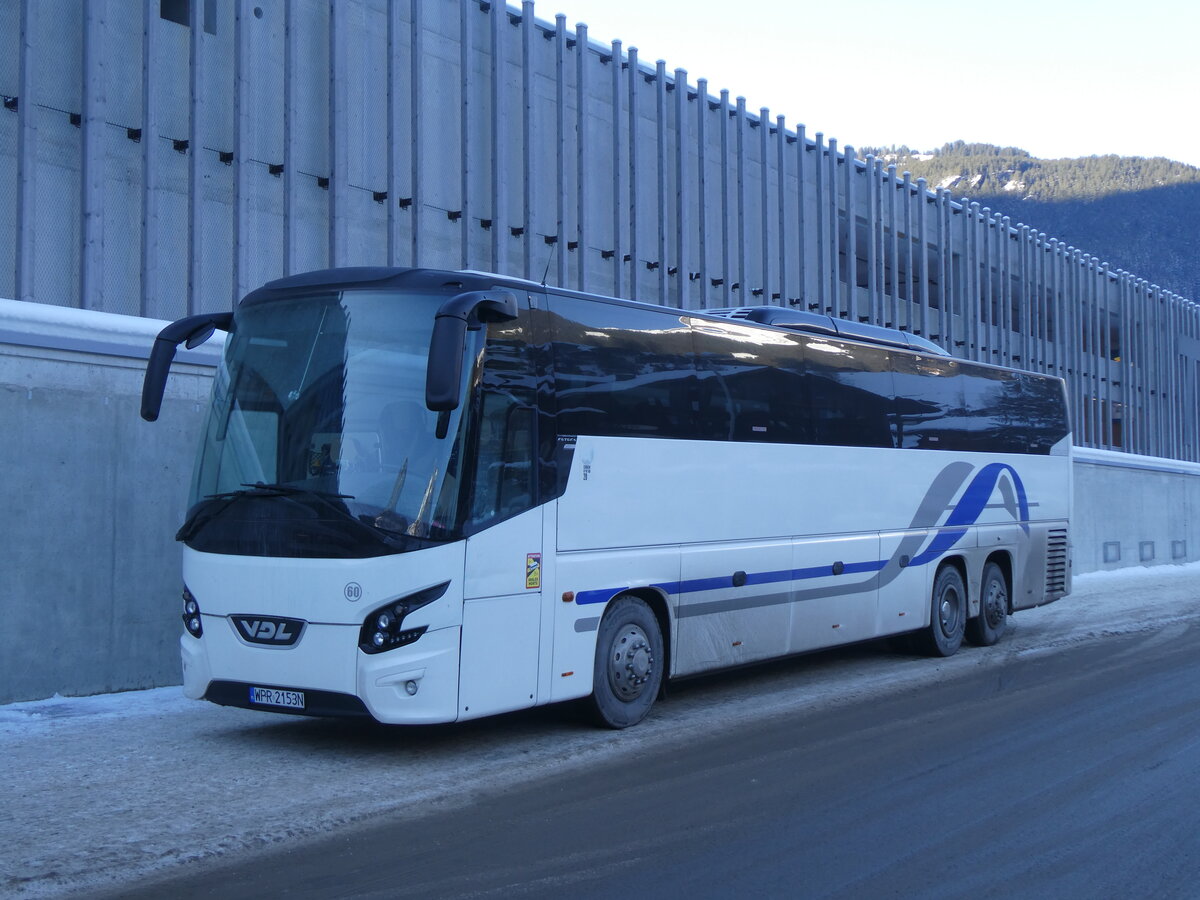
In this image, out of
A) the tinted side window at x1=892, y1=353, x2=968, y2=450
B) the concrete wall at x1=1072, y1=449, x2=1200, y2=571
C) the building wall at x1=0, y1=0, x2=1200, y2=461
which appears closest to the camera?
the tinted side window at x1=892, y1=353, x2=968, y2=450

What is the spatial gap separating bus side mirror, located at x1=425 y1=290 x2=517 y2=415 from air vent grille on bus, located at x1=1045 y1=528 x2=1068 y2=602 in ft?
34.9

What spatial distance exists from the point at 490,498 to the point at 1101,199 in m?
161

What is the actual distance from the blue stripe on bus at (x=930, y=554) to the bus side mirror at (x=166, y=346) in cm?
321

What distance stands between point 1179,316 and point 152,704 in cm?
4452

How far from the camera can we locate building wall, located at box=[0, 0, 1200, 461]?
15.9 metres

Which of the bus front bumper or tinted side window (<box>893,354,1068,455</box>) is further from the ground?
tinted side window (<box>893,354,1068,455</box>)

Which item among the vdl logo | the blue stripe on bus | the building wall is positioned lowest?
the vdl logo

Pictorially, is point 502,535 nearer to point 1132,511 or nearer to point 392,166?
point 392,166

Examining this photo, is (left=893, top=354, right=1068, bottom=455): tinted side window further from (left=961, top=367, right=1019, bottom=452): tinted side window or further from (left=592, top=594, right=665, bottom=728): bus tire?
(left=592, top=594, right=665, bottom=728): bus tire

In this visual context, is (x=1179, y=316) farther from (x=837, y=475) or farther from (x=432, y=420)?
(x=432, y=420)

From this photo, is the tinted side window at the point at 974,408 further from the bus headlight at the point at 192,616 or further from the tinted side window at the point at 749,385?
the bus headlight at the point at 192,616

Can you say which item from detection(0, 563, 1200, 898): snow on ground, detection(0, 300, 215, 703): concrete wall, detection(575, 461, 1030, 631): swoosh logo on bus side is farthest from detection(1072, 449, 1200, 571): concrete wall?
detection(0, 300, 215, 703): concrete wall

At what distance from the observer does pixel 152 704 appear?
10148mm

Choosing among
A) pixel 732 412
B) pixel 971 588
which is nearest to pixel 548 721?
pixel 732 412
